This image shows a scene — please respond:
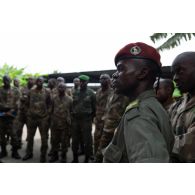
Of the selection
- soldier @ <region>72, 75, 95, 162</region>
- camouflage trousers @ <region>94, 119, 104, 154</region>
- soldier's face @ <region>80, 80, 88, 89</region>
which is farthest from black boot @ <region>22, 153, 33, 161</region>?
soldier's face @ <region>80, 80, 88, 89</region>

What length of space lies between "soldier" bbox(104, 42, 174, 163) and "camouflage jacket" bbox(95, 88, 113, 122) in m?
3.88

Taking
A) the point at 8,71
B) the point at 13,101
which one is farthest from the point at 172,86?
the point at 8,71

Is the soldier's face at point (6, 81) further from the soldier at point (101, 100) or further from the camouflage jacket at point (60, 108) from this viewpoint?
the soldier at point (101, 100)

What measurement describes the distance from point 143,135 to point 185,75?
99cm

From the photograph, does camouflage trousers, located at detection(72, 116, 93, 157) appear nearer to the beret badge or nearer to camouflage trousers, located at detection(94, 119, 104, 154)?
camouflage trousers, located at detection(94, 119, 104, 154)

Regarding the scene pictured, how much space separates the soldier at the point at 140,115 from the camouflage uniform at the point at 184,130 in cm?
40

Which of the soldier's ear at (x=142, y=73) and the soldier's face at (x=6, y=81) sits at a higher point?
the soldier's face at (x=6, y=81)

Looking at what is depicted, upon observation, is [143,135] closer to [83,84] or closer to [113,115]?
[113,115]

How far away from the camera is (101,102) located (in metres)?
5.16

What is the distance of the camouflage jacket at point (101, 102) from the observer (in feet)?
16.7

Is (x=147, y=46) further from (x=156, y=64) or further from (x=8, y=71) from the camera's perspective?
(x=8, y=71)

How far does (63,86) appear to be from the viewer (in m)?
5.40

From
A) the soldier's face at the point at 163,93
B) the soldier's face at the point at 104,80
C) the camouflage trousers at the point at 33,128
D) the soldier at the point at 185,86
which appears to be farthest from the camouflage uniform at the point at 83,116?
the soldier at the point at 185,86

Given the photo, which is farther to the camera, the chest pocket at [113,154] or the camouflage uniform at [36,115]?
the camouflage uniform at [36,115]
